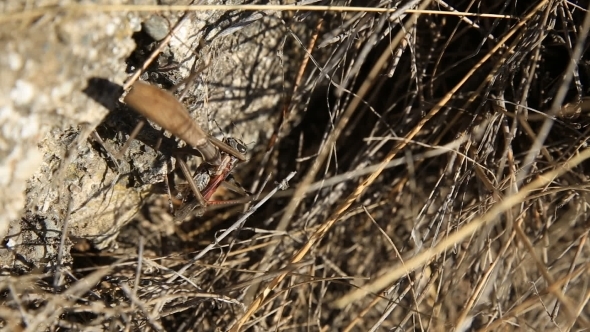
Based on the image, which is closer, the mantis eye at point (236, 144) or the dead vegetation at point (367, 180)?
the dead vegetation at point (367, 180)

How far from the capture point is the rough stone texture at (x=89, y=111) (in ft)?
4.35

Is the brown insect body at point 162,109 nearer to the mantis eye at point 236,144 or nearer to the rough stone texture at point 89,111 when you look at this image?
the rough stone texture at point 89,111

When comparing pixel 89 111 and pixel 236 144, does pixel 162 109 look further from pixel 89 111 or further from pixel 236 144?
pixel 236 144

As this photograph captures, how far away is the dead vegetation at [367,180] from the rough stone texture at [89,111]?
0.5 inches

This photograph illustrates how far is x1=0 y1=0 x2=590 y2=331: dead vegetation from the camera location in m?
1.83

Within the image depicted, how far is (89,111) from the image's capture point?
1.52 meters

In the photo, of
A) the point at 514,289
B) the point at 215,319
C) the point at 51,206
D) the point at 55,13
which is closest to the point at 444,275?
the point at 514,289

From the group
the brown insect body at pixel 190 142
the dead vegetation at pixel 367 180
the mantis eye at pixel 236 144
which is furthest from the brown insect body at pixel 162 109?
the mantis eye at pixel 236 144

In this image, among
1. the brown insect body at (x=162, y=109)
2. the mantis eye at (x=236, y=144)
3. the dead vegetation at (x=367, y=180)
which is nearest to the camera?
the brown insect body at (x=162, y=109)

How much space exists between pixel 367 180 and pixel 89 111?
3.27 feet

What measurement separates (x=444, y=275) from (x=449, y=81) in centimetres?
80

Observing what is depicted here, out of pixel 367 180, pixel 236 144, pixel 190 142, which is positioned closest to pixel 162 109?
pixel 190 142

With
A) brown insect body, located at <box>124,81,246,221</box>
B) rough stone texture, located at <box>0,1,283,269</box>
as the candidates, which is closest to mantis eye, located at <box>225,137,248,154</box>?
brown insect body, located at <box>124,81,246,221</box>

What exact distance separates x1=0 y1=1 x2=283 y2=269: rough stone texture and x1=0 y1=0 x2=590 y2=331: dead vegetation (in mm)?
12
